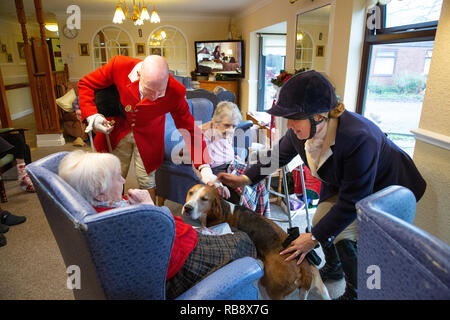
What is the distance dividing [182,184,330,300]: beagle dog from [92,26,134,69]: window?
740 cm

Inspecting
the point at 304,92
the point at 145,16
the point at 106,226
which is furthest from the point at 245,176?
the point at 145,16

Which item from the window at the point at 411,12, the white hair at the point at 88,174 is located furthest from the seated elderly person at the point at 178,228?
the window at the point at 411,12

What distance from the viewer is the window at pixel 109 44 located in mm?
7828

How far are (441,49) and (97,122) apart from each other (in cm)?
211

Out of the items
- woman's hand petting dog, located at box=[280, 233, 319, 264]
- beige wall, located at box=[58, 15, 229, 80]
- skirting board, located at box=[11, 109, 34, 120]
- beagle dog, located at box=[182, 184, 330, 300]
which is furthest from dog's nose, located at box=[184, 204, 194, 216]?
skirting board, located at box=[11, 109, 34, 120]

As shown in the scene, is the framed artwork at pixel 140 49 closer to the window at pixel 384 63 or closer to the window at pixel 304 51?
the window at pixel 304 51

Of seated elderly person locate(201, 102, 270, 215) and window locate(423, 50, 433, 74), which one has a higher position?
window locate(423, 50, 433, 74)

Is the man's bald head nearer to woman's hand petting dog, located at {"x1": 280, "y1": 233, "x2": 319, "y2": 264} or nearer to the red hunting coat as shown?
the red hunting coat

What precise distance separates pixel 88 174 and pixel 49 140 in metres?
4.99

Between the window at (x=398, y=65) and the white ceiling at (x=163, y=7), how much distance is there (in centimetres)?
324

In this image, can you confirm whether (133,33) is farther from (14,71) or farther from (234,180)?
(234,180)

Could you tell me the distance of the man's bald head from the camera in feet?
5.73

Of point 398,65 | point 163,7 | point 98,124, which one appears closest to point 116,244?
point 98,124

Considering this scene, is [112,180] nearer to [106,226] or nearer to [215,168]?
[106,226]
